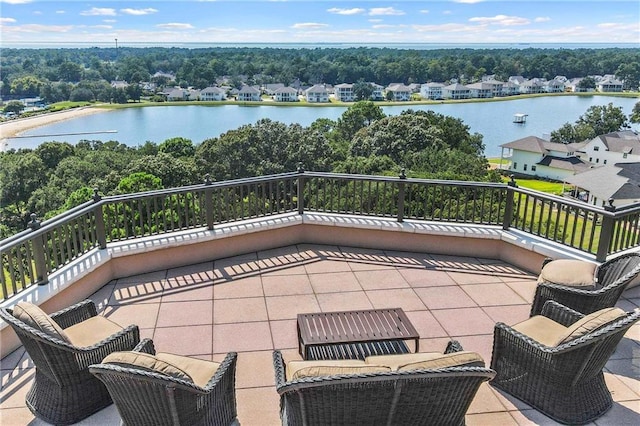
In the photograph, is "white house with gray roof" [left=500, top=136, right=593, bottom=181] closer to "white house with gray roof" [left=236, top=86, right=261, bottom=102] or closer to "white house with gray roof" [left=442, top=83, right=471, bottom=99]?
"white house with gray roof" [left=442, top=83, right=471, bottom=99]

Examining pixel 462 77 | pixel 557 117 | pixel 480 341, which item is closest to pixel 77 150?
pixel 480 341

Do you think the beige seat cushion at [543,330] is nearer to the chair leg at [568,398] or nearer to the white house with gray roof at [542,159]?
the chair leg at [568,398]

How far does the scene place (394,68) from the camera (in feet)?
396

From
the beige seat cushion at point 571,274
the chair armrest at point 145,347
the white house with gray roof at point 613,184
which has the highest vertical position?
the beige seat cushion at point 571,274

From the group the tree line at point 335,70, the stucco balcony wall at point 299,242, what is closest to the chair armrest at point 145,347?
the stucco balcony wall at point 299,242

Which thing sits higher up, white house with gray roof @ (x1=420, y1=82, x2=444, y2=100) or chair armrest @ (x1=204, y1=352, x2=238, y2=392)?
white house with gray roof @ (x1=420, y1=82, x2=444, y2=100)

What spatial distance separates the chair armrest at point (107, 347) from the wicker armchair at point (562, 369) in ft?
8.29

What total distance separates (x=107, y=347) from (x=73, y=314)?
57 cm

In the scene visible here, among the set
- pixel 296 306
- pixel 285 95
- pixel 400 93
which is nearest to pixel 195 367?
pixel 296 306

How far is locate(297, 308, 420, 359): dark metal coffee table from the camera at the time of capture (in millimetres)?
3285

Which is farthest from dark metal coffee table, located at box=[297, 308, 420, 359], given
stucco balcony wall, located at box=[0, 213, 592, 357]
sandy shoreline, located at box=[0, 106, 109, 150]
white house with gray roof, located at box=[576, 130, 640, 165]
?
sandy shoreline, located at box=[0, 106, 109, 150]

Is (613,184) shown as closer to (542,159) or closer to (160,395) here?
(542,159)

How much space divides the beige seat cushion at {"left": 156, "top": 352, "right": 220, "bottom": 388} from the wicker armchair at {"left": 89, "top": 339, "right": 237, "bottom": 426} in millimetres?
51

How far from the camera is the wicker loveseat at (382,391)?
7.29 feet
